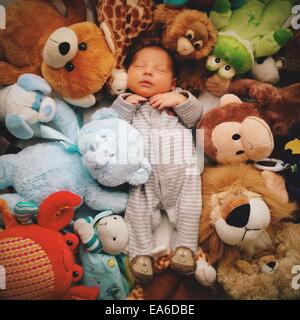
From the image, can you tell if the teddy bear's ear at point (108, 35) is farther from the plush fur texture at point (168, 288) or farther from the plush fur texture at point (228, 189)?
the plush fur texture at point (168, 288)

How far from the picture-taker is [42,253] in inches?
41.6

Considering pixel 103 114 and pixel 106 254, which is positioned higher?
pixel 103 114

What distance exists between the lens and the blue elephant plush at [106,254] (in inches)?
43.6

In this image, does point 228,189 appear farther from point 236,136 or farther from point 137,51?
point 137,51

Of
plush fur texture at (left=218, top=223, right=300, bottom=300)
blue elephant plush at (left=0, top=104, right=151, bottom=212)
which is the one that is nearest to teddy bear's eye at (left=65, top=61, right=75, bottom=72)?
blue elephant plush at (left=0, top=104, right=151, bottom=212)

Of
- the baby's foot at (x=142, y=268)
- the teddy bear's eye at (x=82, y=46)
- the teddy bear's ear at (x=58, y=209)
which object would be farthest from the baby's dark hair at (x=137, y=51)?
the baby's foot at (x=142, y=268)

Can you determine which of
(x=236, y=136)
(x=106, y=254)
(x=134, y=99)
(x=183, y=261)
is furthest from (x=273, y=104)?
(x=106, y=254)

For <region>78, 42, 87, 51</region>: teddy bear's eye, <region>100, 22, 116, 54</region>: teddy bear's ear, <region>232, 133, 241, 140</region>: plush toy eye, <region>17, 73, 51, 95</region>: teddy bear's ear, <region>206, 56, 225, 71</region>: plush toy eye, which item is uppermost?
<region>100, 22, 116, 54</region>: teddy bear's ear

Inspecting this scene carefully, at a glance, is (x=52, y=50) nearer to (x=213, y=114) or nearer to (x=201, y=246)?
(x=213, y=114)

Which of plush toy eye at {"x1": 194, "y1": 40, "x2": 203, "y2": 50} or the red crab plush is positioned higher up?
plush toy eye at {"x1": 194, "y1": 40, "x2": 203, "y2": 50}

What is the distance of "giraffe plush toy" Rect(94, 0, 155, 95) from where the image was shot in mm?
1173

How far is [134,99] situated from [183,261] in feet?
1.36

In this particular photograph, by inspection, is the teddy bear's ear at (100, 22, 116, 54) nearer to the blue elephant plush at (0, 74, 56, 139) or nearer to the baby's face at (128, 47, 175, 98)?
the baby's face at (128, 47, 175, 98)

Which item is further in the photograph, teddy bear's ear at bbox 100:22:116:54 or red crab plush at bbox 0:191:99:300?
teddy bear's ear at bbox 100:22:116:54
